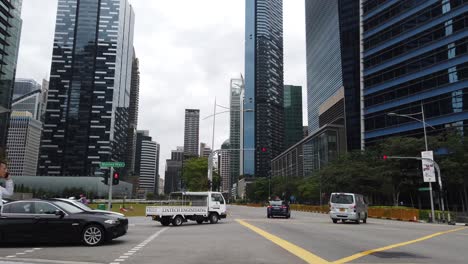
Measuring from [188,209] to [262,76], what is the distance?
63.5m

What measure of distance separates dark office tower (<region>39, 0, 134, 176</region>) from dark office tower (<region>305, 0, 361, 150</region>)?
268ft

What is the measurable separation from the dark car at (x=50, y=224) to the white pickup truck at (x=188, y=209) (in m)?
11.2

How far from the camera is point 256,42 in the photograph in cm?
11112

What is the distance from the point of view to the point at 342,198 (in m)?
28.3

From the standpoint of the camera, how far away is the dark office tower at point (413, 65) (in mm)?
60375

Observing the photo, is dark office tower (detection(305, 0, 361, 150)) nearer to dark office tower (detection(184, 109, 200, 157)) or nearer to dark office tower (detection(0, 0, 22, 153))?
dark office tower (detection(184, 109, 200, 157))

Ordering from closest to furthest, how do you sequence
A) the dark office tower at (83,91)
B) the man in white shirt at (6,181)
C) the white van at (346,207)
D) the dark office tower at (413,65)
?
the man in white shirt at (6,181), the white van at (346,207), the dark office tower at (413,65), the dark office tower at (83,91)

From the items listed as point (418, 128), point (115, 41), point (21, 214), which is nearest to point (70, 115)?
point (115, 41)

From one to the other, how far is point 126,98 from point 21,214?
18504 cm

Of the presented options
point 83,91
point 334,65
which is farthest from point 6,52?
point 334,65

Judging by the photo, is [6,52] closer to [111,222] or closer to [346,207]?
[346,207]

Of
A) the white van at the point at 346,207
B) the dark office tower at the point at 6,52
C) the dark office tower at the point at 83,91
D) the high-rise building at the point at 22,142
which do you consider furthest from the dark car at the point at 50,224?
the high-rise building at the point at 22,142

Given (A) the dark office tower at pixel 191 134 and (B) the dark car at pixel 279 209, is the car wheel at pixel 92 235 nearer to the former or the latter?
(B) the dark car at pixel 279 209

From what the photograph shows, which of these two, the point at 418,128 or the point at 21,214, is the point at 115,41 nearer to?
the point at 418,128
